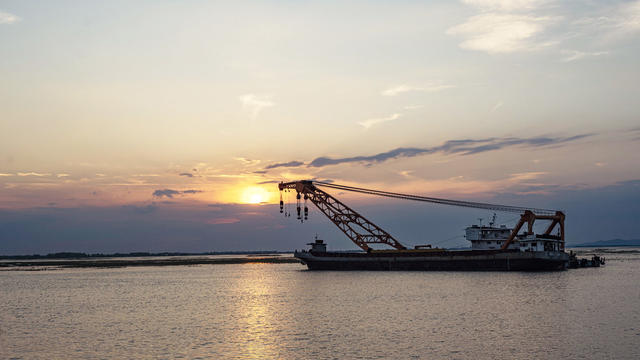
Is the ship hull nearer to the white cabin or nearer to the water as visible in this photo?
the white cabin

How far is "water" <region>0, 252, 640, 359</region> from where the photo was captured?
35.3m

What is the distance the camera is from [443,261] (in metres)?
102

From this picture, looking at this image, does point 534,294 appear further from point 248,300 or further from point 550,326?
point 248,300

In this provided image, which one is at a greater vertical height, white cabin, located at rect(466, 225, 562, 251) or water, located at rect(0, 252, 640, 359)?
white cabin, located at rect(466, 225, 562, 251)

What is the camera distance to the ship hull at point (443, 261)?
94.2 m

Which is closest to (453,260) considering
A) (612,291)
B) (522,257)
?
(522,257)

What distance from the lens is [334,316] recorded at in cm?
5044

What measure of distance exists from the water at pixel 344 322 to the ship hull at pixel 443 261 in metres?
15.5

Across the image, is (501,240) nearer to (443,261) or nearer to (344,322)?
(443,261)

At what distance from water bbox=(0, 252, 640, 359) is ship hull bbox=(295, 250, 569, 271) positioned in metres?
15.5

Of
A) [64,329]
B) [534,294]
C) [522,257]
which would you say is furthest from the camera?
[522,257]

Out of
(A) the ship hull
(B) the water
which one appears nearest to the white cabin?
(A) the ship hull

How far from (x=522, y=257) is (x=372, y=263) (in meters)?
29.5

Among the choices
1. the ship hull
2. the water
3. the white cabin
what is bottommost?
the water
